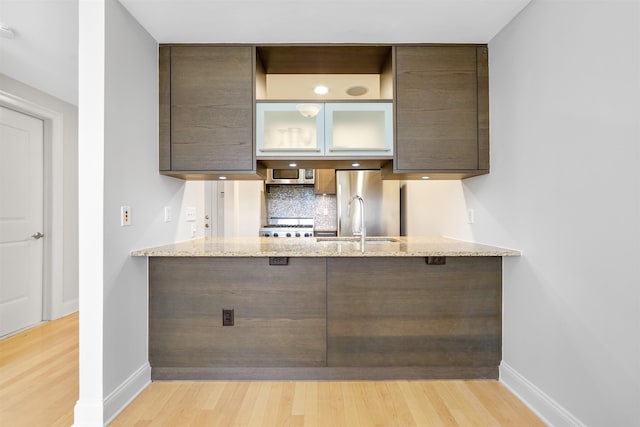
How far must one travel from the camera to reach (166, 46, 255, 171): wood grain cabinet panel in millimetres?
2320

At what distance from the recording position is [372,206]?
4.23 metres

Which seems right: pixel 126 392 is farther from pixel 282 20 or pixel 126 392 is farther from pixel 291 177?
pixel 291 177

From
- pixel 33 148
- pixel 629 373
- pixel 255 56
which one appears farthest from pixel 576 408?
pixel 33 148

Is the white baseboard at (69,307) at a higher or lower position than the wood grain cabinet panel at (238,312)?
lower

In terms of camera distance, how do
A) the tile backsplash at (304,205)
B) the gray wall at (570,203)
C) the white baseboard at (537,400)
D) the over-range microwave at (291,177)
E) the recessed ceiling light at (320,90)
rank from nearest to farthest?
the gray wall at (570,203) < the white baseboard at (537,400) < the recessed ceiling light at (320,90) < the over-range microwave at (291,177) < the tile backsplash at (304,205)

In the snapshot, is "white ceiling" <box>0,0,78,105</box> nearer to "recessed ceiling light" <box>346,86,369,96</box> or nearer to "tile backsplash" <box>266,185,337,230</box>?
"recessed ceiling light" <box>346,86,369,96</box>

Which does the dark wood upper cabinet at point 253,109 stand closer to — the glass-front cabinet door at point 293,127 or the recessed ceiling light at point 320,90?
the glass-front cabinet door at point 293,127

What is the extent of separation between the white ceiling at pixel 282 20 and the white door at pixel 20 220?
0.91 m

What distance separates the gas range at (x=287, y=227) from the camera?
4.68m

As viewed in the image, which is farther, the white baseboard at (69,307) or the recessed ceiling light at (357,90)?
the white baseboard at (69,307)

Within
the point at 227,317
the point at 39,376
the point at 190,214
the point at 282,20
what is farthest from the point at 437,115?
the point at 39,376

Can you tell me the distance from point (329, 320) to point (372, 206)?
2.24 meters

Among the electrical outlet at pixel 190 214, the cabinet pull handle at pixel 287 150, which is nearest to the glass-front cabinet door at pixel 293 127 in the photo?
the cabinet pull handle at pixel 287 150

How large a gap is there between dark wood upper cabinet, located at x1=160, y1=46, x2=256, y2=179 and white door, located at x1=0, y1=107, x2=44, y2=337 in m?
1.83
